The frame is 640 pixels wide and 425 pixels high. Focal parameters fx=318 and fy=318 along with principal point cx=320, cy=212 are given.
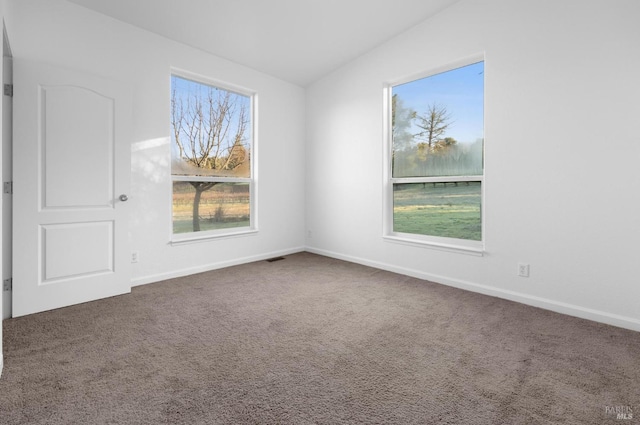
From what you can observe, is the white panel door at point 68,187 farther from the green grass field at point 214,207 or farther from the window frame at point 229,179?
the green grass field at point 214,207

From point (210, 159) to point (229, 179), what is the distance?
363 mm

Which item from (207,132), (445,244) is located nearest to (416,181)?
(445,244)

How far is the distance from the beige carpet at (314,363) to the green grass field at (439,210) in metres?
0.83

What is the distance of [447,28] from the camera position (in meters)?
3.44

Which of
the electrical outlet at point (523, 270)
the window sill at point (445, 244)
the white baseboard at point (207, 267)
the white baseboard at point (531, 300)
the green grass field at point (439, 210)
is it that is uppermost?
the green grass field at point (439, 210)

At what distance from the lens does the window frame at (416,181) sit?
335cm

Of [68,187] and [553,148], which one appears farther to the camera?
[68,187]

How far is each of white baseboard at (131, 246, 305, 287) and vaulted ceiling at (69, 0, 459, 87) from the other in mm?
2686

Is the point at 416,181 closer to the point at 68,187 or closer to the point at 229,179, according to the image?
the point at 229,179

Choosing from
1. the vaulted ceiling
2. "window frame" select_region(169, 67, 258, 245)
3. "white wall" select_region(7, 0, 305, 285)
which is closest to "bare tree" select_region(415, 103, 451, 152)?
the vaulted ceiling

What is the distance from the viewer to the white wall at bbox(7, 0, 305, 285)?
9.47 ft

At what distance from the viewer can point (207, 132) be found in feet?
13.7

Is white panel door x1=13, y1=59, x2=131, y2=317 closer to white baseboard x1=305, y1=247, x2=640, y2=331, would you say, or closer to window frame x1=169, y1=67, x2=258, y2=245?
window frame x1=169, y1=67, x2=258, y2=245

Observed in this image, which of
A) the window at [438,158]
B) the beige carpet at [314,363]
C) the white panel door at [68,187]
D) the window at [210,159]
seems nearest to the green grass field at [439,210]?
the window at [438,158]
